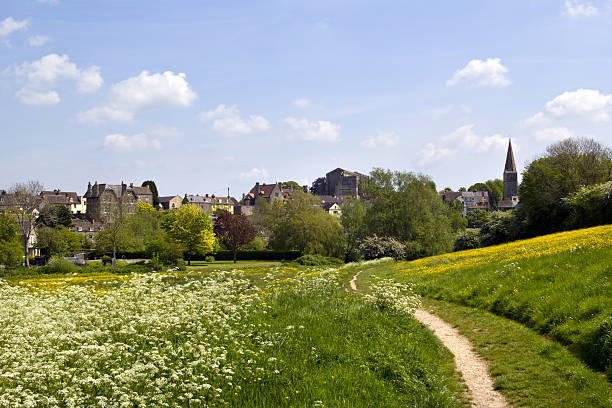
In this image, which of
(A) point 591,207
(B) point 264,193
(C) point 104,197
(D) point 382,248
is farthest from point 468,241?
(B) point 264,193

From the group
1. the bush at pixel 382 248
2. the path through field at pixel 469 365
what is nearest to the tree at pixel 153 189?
the bush at pixel 382 248

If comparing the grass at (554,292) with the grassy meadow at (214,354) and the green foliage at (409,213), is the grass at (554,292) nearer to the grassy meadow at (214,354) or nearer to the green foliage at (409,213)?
the grassy meadow at (214,354)

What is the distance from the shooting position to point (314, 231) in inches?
2675

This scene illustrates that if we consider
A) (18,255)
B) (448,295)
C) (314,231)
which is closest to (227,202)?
(314,231)

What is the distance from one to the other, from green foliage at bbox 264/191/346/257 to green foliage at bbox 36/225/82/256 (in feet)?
108

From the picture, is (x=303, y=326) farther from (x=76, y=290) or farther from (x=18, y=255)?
(x=18, y=255)

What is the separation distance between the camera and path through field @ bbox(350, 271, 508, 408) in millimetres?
9812

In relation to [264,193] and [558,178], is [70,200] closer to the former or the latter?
[264,193]

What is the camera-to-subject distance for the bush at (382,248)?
5131cm

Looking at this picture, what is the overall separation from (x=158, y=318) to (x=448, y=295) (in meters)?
12.8

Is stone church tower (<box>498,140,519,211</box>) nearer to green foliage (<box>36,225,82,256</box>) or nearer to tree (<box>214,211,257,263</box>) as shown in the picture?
tree (<box>214,211,257,263</box>)

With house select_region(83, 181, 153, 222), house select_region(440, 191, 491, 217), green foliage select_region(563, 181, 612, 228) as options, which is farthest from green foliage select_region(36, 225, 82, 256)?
house select_region(440, 191, 491, 217)

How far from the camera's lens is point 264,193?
17400 centimetres

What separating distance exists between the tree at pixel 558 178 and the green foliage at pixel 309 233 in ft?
86.3
